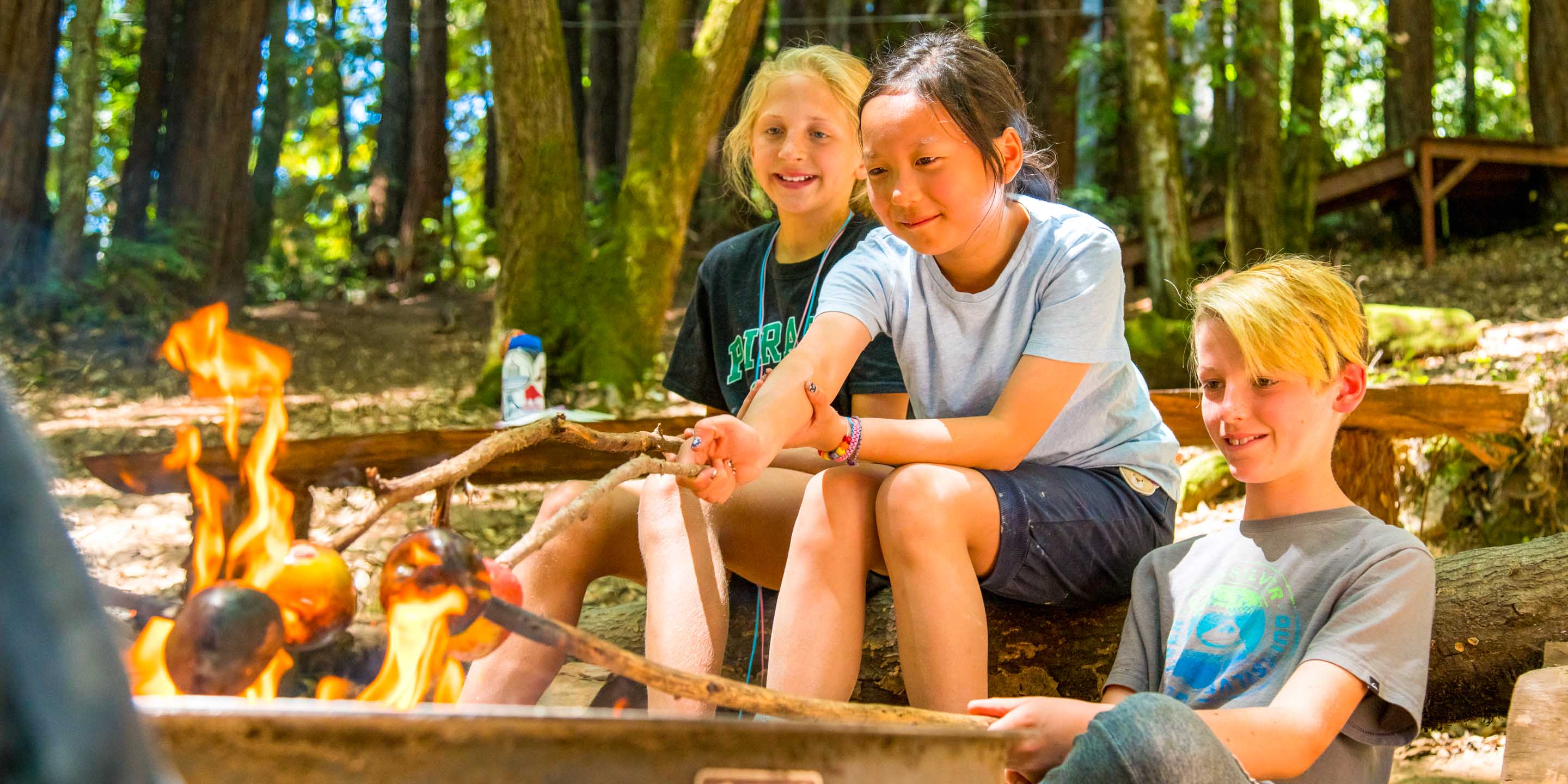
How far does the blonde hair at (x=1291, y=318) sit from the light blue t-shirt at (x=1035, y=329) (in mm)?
213

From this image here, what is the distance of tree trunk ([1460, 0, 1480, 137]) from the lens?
15.2m

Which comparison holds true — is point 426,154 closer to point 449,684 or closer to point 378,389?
point 378,389

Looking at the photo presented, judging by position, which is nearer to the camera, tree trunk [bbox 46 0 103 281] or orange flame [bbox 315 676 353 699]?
orange flame [bbox 315 676 353 699]

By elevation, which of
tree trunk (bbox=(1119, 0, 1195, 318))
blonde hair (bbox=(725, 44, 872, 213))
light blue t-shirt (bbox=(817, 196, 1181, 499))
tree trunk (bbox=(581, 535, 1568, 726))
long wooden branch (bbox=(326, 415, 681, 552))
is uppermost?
tree trunk (bbox=(1119, 0, 1195, 318))

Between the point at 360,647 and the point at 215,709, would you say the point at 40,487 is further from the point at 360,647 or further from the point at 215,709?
the point at 360,647

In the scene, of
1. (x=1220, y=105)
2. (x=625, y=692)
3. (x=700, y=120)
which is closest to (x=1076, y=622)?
(x=625, y=692)

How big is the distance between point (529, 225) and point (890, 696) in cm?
429

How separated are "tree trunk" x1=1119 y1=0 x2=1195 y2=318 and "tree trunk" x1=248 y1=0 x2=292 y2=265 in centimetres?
825

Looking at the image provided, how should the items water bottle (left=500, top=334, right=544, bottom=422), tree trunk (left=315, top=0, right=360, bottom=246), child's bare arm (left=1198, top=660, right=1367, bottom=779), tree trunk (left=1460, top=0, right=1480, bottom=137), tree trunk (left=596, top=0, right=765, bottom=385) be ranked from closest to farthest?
child's bare arm (left=1198, top=660, right=1367, bottom=779) < water bottle (left=500, top=334, right=544, bottom=422) < tree trunk (left=596, top=0, right=765, bottom=385) < tree trunk (left=315, top=0, right=360, bottom=246) < tree trunk (left=1460, top=0, right=1480, bottom=137)

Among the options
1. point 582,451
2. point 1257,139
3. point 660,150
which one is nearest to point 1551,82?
point 1257,139

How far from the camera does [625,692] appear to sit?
2699mm

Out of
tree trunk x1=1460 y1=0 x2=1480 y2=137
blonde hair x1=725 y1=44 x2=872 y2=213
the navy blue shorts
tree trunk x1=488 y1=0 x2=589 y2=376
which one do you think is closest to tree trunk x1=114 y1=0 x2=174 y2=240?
tree trunk x1=488 y1=0 x2=589 y2=376

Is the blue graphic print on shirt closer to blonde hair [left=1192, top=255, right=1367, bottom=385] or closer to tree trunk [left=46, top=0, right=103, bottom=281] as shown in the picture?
blonde hair [left=1192, top=255, right=1367, bottom=385]

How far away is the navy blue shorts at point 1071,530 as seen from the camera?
6.72ft
